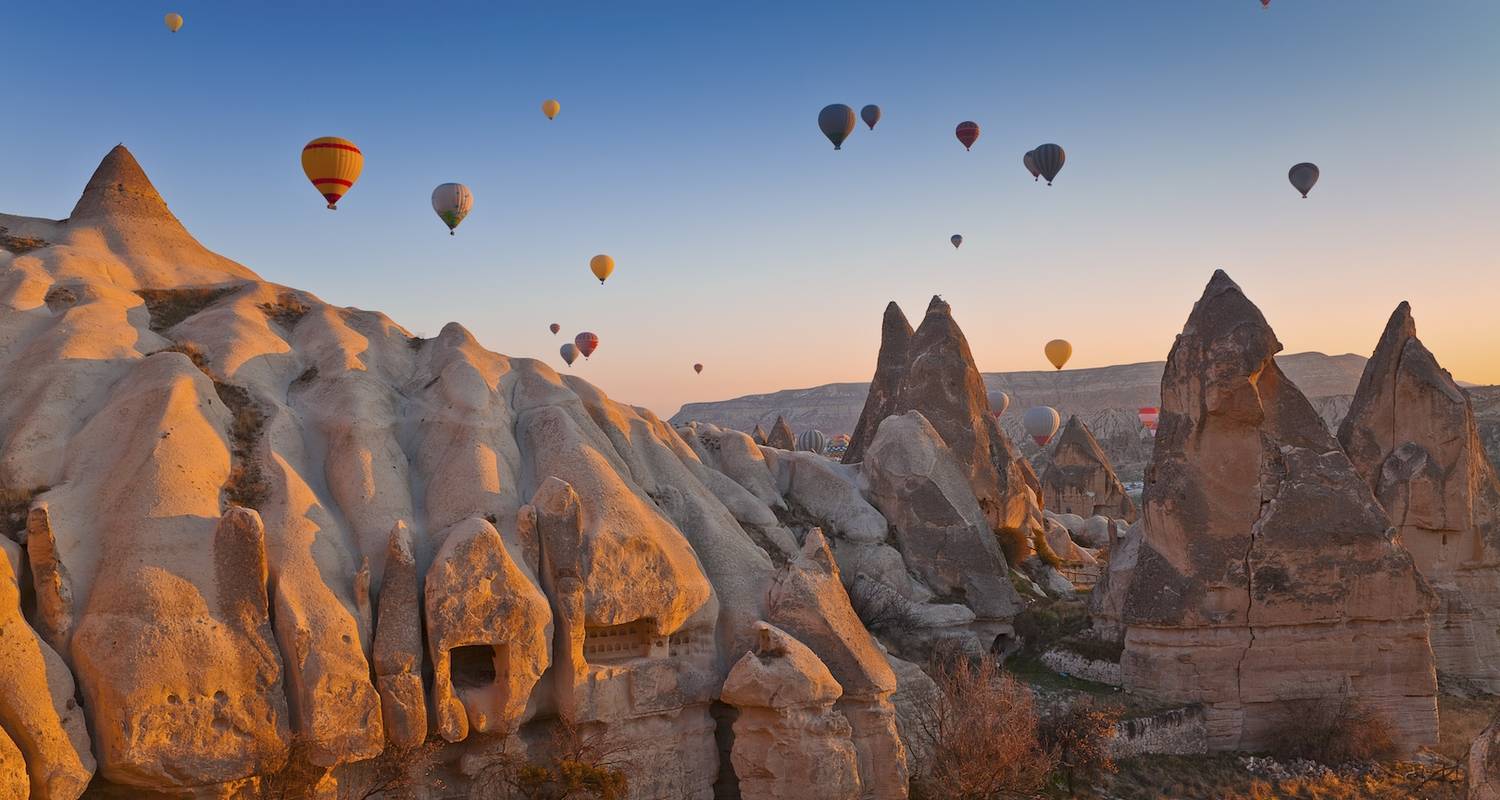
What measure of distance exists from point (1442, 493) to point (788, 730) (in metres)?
18.1

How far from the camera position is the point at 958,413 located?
30578 mm

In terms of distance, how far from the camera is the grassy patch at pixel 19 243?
1852 centimetres

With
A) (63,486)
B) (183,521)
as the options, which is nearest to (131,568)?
(183,521)

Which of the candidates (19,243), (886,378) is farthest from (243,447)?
(886,378)

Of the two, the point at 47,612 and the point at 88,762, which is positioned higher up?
the point at 47,612

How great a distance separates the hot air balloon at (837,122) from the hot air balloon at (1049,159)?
20.4 feet

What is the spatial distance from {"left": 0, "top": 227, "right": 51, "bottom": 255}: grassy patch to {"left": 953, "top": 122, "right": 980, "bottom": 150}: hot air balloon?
2666 centimetres

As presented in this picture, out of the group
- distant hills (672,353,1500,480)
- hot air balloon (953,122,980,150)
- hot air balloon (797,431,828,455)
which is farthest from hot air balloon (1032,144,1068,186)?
distant hills (672,353,1500,480)

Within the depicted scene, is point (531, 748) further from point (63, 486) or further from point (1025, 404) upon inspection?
point (1025, 404)

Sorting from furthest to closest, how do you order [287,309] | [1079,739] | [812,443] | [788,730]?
1. [812,443]
2. [287,309]
3. [1079,739]
4. [788,730]

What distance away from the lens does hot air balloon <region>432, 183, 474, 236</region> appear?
86.5 ft

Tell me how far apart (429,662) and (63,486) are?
4555mm

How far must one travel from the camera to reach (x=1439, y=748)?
19.8m

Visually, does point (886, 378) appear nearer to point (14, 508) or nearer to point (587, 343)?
point (587, 343)
